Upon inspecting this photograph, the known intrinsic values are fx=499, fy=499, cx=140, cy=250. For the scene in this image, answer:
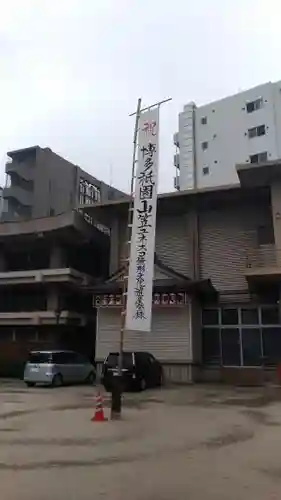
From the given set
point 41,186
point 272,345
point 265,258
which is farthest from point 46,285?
point 41,186

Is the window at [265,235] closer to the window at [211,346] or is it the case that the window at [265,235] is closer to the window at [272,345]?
the window at [272,345]

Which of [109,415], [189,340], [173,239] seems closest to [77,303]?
[173,239]

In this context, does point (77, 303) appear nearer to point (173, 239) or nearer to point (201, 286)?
point (173, 239)

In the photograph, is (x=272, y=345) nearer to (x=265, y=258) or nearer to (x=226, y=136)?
(x=265, y=258)

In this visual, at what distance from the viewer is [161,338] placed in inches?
821

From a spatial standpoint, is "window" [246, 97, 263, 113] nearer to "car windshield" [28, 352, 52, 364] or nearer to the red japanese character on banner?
"car windshield" [28, 352, 52, 364]

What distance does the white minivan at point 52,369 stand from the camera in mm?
19109

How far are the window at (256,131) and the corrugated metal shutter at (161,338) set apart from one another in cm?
2672

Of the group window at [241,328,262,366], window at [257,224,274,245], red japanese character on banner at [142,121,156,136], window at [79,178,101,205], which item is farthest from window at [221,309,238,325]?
window at [79,178,101,205]

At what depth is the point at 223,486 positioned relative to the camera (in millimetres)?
5016

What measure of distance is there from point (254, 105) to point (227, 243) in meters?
24.7

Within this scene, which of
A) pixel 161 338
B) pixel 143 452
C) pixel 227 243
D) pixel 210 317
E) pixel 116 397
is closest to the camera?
pixel 143 452

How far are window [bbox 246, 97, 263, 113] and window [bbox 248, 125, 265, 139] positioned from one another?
5.69 feet

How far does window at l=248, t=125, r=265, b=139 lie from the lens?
4278cm
